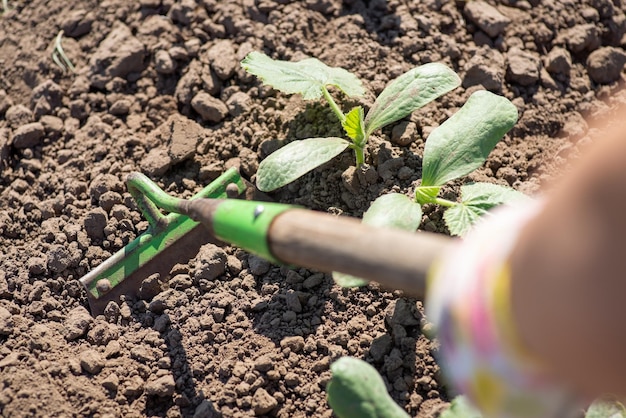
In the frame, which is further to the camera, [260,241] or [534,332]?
[260,241]

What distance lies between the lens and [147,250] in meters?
2.15

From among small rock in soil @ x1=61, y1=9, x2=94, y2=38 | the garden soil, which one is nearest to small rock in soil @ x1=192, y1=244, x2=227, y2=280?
the garden soil

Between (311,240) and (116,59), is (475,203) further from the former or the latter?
(116,59)

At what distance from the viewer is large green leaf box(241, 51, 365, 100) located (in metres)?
2.12

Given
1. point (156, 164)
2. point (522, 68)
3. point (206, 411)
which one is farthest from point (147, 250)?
point (522, 68)

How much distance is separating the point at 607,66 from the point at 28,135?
2149mm

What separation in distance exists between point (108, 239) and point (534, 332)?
1617 millimetres

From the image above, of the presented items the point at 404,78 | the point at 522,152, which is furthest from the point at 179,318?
the point at 522,152

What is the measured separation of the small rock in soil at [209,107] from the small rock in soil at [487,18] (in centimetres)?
100

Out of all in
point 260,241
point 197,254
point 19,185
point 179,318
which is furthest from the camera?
point 19,185

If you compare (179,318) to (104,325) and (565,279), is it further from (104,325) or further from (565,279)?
(565,279)

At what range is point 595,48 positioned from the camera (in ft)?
8.44

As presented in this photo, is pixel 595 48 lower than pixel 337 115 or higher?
lower

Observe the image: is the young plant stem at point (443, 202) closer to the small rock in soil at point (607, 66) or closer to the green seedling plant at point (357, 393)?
the green seedling plant at point (357, 393)
